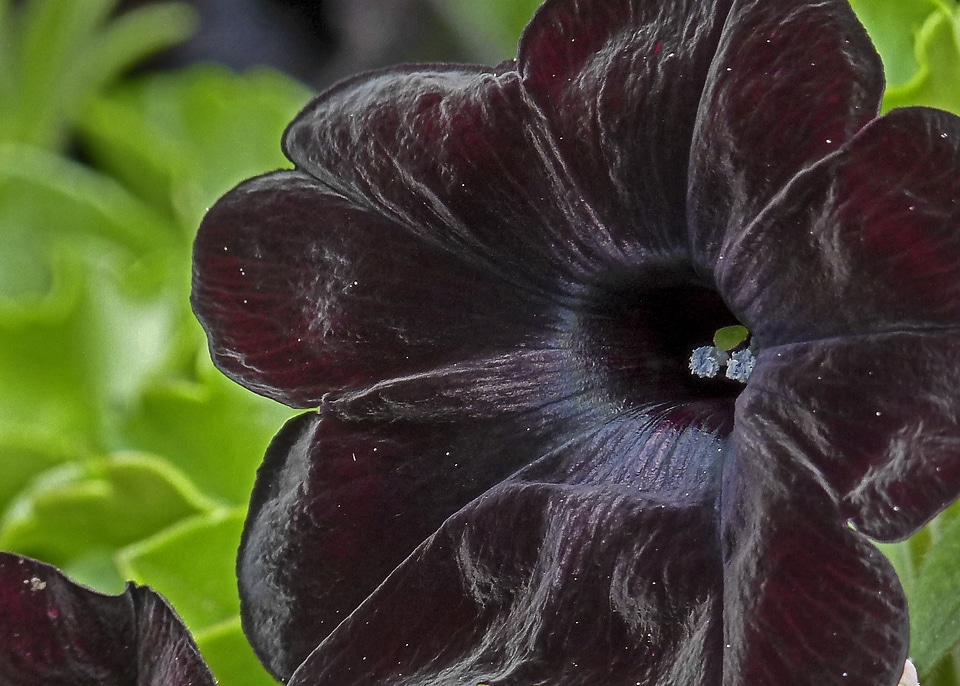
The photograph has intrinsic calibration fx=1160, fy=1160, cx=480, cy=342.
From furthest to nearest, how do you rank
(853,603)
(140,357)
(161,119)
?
1. (161,119)
2. (140,357)
3. (853,603)

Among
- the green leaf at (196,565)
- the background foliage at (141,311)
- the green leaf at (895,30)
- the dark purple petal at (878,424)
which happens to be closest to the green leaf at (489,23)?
the background foliage at (141,311)

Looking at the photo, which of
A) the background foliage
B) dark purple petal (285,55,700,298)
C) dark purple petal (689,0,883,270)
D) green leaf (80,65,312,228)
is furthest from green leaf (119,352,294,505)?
dark purple petal (689,0,883,270)

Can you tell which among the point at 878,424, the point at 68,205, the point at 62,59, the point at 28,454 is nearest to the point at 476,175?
the point at 878,424

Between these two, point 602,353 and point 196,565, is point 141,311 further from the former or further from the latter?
point 602,353

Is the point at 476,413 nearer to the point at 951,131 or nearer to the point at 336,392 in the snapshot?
the point at 336,392

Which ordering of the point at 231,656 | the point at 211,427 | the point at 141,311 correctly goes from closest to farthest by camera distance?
the point at 231,656 < the point at 211,427 < the point at 141,311

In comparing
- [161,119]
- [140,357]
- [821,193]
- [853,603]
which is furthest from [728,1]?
[161,119]
